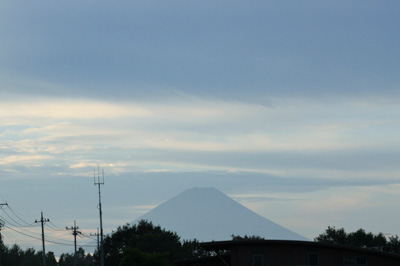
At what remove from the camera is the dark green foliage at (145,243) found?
13612cm

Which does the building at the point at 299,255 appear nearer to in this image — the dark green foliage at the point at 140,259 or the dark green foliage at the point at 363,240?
the dark green foliage at the point at 140,259

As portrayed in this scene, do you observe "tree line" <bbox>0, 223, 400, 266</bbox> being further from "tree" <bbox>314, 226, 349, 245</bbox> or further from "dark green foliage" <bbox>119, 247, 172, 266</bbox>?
"dark green foliage" <bbox>119, 247, 172, 266</bbox>

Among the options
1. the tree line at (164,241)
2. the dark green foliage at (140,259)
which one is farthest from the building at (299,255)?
the tree line at (164,241)

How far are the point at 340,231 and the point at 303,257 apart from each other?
90.9 meters

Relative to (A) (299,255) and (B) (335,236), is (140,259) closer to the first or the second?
(A) (299,255)

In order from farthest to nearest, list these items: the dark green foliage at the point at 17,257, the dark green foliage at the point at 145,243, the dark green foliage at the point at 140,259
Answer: the dark green foliage at the point at 17,257 < the dark green foliage at the point at 145,243 < the dark green foliage at the point at 140,259

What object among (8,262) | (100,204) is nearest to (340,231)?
(100,204)

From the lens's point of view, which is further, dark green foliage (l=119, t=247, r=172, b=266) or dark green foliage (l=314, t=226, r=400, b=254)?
dark green foliage (l=314, t=226, r=400, b=254)

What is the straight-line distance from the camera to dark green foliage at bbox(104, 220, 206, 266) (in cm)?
13612

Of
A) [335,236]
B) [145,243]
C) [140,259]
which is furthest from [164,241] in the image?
[140,259]

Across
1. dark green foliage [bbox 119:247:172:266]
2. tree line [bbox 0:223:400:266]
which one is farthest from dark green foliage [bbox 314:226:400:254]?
dark green foliage [bbox 119:247:172:266]

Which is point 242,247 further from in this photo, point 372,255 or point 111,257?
point 111,257

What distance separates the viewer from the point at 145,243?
136m

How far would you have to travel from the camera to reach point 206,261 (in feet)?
241
